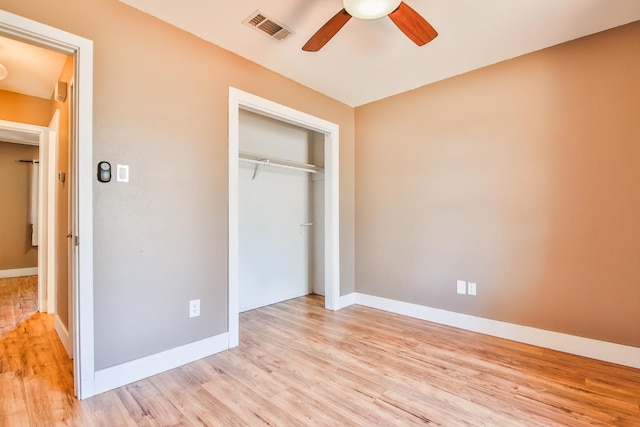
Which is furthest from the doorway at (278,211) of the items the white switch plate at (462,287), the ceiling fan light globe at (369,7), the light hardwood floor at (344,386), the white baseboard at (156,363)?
the ceiling fan light globe at (369,7)

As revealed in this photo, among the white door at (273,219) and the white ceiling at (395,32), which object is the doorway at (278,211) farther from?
the white ceiling at (395,32)

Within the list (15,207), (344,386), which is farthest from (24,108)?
(344,386)

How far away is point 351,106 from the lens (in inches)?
150

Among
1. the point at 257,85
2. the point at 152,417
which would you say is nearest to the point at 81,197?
the point at 152,417

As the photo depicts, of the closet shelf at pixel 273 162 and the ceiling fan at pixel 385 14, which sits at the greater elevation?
the ceiling fan at pixel 385 14

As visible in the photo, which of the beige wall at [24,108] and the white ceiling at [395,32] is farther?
the beige wall at [24,108]

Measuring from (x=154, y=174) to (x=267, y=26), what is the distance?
1327 millimetres

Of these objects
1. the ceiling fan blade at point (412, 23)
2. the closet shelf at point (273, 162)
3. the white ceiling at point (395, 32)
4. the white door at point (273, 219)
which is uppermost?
the white ceiling at point (395, 32)

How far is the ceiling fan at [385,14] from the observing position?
1.67 m

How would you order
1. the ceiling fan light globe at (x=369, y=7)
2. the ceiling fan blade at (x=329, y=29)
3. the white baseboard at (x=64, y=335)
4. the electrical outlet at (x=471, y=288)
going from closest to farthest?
the ceiling fan light globe at (x=369, y=7) < the ceiling fan blade at (x=329, y=29) < the white baseboard at (x=64, y=335) < the electrical outlet at (x=471, y=288)

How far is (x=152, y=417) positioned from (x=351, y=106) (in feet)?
11.5

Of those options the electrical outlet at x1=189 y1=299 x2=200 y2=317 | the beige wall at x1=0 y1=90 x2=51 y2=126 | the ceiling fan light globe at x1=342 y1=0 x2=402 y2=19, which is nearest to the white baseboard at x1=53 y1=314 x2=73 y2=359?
the electrical outlet at x1=189 y1=299 x2=200 y2=317

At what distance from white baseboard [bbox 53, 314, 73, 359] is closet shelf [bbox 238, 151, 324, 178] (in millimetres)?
2149

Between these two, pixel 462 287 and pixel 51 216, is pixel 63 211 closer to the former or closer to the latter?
pixel 51 216
